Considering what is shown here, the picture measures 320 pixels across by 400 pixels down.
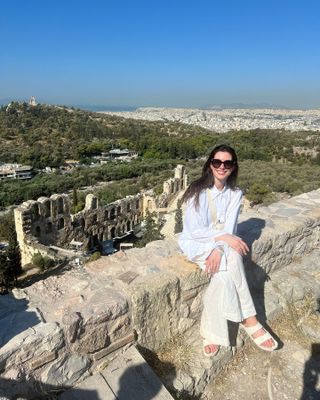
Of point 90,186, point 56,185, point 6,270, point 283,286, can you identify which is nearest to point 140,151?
point 90,186

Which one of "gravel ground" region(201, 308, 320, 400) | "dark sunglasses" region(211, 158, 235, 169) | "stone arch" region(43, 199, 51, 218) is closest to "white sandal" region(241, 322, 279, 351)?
"gravel ground" region(201, 308, 320, 400)

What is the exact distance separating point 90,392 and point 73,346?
329 millimetres

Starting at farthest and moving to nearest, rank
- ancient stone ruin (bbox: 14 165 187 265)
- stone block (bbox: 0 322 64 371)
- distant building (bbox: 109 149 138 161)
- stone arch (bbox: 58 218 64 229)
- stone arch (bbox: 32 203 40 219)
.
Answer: distant building (bbox: 109 149 138 161)
stone arch (bbox: 58 218 64 229)
stone arch (bbox: 32 203 40 219)
ancient stone ruin (bbox: 14 165 187 265)
stone block (bbox: 0 322 64 371)

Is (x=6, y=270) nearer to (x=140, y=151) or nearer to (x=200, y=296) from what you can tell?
(x=200, y=296)

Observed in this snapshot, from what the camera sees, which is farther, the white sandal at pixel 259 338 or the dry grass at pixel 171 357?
the white sandal at pixel 259 338

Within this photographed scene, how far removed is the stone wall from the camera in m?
2.20

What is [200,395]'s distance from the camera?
2.77 meters

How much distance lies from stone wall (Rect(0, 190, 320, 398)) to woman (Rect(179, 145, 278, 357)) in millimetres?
217

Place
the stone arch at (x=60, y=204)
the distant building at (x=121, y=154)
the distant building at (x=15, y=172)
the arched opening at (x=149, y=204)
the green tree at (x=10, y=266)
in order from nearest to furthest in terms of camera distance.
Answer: the green tree at (x=10, y=266), the stone arch at (x=60, y=204), the arched opening at (x=149, y=204), the distant building at (x=15, y=172), the distant building at (x=121, y=154)

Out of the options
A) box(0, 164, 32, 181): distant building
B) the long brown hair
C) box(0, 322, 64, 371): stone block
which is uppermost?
the long brown hair

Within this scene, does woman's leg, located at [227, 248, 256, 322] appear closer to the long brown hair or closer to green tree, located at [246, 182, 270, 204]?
the long brown hair

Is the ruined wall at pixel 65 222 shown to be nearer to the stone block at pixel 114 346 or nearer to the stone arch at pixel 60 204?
the stone arch at pixel 60 204

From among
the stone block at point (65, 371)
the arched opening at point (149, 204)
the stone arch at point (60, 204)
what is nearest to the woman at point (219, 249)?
the stone block at point (65, 371)

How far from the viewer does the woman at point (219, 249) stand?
279 centimetres
